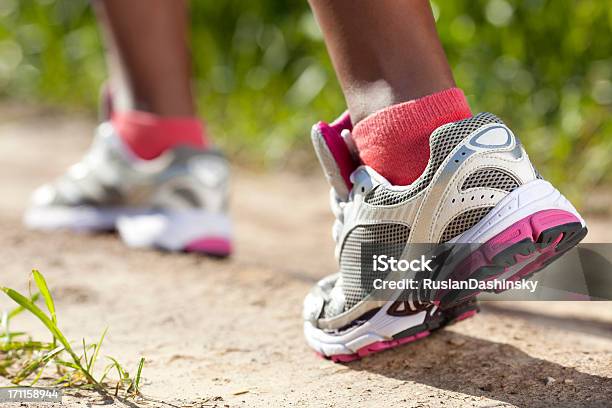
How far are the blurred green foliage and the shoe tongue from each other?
1541 mm

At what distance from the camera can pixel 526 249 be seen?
1.15 meters

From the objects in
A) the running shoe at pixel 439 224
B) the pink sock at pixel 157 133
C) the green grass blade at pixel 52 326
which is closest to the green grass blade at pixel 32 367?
the green grass blade at pixel 52 326

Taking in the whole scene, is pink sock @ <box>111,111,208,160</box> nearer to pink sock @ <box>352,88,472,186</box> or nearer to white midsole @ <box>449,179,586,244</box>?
pink sock @ <box>352,88,472,186</box>

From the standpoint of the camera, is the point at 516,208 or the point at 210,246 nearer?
the point at 516,208

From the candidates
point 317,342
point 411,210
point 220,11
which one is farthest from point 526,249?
point 220,11

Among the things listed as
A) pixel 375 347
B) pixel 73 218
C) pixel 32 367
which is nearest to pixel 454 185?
pixel 375 347

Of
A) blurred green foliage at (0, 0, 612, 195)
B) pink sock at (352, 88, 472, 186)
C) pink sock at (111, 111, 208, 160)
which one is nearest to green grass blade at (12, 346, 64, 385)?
pink sock at (352, 88, 472, 186)

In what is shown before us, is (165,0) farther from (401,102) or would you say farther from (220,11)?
(220,11)

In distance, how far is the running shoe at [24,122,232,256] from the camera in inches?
84.9

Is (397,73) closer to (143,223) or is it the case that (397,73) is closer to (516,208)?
(516,208)

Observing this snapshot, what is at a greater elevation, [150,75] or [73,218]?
[150,75]

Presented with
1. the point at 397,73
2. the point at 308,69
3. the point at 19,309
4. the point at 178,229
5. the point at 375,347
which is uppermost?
the point at 308,69

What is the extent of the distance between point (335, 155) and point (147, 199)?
39.6 inches

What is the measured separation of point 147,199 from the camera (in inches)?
88.8
